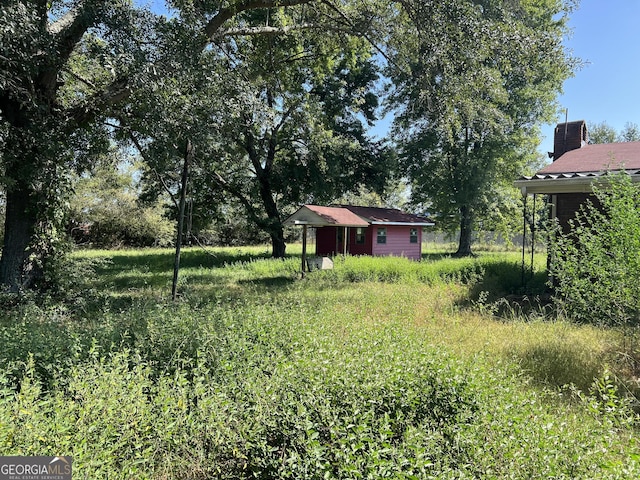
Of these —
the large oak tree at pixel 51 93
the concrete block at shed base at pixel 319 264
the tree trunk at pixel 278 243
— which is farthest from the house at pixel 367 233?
the large oak tree at pixel 51 93

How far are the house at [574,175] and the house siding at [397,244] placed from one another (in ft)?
34.1

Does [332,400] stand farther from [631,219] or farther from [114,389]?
[631,219]

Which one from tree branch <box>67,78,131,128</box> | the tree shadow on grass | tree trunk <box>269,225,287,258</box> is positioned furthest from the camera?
tree trunk <box>269,225,287,258</box>

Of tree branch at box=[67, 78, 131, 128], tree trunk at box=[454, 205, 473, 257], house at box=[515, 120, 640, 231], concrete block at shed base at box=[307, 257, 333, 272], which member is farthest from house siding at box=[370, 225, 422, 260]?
tree branch at box=[67, 78, 131, 128]

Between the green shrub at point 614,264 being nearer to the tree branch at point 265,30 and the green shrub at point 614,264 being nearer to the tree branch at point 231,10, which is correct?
the tree branch at point 231,10

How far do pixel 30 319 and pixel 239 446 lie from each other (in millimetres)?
4294

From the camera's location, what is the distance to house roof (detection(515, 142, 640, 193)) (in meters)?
8.36

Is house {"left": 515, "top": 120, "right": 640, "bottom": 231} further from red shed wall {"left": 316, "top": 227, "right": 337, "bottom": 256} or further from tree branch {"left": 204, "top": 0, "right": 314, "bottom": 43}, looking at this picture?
red shed wall {"left": 316, "top": 227, "right": 337, "bottom": 256}

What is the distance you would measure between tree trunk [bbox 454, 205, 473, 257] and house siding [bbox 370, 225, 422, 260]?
3731 mm

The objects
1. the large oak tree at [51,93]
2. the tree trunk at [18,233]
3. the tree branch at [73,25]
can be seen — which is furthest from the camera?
the tree trunk at [18,233]

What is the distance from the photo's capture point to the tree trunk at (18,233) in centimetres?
787

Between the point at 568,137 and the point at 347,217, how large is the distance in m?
9.32

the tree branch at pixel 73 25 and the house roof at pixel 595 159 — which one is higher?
the tree branch at pixel 73 25
